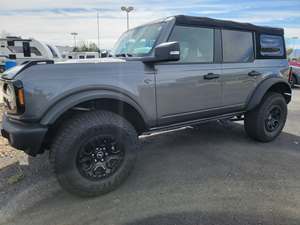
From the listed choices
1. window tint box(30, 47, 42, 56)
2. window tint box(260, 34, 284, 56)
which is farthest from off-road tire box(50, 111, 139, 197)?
window tint box(30, 47, 42, 56)

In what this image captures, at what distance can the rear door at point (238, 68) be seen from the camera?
3961 mm

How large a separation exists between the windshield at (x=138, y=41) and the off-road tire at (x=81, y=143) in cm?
101

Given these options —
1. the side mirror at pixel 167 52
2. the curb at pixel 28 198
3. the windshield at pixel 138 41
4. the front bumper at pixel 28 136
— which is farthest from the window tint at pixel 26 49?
the side mirror at pixel 167 52

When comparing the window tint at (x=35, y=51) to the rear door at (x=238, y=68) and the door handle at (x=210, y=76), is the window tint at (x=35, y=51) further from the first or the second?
the door handle at (x=210, y=76)

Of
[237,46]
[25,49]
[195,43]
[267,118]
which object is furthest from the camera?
[25,49]

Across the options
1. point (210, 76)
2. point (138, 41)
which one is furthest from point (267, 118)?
point (138, 41)

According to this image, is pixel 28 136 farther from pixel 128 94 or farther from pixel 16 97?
pixel 128 94

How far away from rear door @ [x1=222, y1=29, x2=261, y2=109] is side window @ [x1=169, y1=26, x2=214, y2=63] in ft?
0.91

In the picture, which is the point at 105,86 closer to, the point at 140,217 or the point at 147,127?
the point at 147,127

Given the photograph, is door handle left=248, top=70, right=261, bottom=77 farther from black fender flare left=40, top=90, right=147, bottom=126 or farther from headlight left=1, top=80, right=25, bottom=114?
headlight left=1, top=80, right=25, bottom=114

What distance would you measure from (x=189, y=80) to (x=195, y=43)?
1.87ft

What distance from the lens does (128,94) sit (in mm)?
3002

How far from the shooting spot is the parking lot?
2.58 meters

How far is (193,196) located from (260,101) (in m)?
2.26
